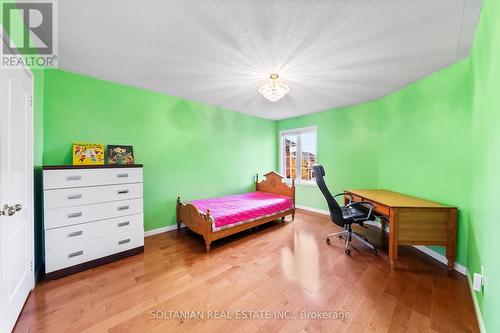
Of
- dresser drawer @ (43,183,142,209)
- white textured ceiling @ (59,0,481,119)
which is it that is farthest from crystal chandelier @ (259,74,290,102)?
dresser drawer @ (43,183,142,209)

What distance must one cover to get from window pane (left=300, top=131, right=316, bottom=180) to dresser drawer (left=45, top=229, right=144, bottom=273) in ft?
12.0

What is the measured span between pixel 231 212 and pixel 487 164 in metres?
2.56

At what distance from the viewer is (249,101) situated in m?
3.49

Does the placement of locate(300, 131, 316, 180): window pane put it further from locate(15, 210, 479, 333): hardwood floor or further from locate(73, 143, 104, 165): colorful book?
locate(73, 143, 104, 165): colorful book

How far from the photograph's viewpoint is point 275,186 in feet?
13.5

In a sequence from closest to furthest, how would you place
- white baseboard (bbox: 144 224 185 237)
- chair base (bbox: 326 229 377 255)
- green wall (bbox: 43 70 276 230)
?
green wall (bbox: 43 70 276 230) < chair base (bbox: 326 229 377 255) < white baseboard (bbox: 144 224 185 237)

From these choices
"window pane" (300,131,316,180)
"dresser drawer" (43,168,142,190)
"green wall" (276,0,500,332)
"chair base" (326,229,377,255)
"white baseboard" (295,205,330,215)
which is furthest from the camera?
"window pane" (300,131,316,180)

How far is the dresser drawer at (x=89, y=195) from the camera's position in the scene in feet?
6.16

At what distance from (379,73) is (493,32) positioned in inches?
48.2

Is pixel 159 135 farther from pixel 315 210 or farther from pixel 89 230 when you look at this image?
pixel 315 210

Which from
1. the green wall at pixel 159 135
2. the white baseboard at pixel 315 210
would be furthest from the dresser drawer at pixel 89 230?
the white baseboard at pixel 315 210

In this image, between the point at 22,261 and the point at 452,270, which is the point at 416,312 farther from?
the point at 22,261

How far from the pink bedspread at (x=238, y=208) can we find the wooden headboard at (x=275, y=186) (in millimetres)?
141

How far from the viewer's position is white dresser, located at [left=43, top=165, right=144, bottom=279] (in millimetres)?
1876
